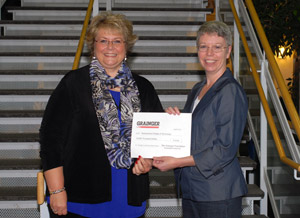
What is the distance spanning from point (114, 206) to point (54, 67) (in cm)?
327

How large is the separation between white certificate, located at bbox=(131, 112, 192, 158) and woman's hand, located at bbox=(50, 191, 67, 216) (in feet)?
1.21

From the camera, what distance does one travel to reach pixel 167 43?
5379 millimetres

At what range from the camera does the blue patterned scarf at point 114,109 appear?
1.99m

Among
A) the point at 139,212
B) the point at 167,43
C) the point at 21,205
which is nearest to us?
the point at 139,212

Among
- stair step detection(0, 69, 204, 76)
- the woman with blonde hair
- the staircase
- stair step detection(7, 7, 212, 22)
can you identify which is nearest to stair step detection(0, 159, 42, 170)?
the staircase

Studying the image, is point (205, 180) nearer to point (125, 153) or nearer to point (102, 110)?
point (125, 153)

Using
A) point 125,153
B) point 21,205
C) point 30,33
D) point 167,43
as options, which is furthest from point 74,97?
point 30,33

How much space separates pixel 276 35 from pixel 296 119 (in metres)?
2.96

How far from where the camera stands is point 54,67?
500 centimetres

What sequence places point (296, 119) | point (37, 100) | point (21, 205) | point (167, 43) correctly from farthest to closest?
point (167, 43)
point (37, 100)
point (21, 205)
point (296, 119)

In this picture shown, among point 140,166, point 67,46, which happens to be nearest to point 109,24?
point 140,166

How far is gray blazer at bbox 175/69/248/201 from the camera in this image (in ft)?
6.24

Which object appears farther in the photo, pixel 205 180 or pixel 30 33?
pixel 30 33

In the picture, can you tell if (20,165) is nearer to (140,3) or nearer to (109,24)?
(109,24)
